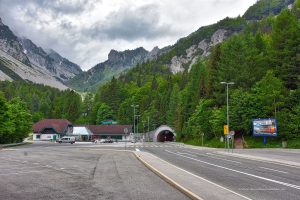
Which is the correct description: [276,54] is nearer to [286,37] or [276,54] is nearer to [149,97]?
[286,37]

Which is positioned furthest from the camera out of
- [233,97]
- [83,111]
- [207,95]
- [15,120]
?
[83,111]

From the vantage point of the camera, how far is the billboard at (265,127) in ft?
184

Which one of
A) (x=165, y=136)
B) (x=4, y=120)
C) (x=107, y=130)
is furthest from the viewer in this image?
(x=165, y=136)

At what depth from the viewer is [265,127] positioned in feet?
187

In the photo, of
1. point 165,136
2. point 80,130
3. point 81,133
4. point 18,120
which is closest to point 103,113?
point 80,130

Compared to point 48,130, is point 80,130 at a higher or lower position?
higher

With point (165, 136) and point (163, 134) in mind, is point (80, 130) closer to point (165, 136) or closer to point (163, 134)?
point (163, 134)

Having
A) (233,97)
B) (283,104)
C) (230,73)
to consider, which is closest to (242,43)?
(230,73)

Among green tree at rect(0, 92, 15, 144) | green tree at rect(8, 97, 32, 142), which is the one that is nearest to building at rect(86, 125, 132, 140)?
green tree at rect(8, 97, 32, 142)

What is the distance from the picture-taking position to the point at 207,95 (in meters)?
84.2

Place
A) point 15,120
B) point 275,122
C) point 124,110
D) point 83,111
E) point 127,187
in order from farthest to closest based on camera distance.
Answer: point 83,111, point 124,110, point 15,120, point 275,122, point 127,187

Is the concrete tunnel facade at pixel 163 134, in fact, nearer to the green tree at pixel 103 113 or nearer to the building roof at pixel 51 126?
the green tree at pixel 103 113

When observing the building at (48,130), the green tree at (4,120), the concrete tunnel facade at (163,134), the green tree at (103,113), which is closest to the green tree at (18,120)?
the green tree at (4,120)

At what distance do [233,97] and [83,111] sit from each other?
13980 centimetres
